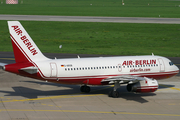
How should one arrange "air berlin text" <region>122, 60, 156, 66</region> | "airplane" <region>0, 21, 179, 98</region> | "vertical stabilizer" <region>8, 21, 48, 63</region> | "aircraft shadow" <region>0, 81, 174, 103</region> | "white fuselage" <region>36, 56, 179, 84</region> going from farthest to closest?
"air berlin text" <region>122, 60, 156, 66</region> → "aircraft shadow" <region>0, 81, 174, 103</region> → "white fuselage" <region>36, 56, 179, 84</region> → "airplane" <region>0, 21, 179, 98</region> → "vertical stabilizer" <region>8, 21, 48, 63</region>

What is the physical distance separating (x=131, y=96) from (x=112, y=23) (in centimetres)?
7204

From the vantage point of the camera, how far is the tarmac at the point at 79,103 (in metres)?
35.8

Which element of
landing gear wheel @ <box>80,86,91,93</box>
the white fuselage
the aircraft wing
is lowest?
landing gear wheel @ <box>80,86,91,93</box>

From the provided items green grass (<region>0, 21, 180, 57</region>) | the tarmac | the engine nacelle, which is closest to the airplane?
the engine nacelle

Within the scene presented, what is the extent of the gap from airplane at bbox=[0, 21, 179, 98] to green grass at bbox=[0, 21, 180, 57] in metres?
32.2

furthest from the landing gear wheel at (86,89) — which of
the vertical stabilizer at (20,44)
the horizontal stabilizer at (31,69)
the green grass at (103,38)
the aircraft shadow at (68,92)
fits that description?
the green grass at (103,38)

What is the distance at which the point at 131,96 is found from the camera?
147 ft

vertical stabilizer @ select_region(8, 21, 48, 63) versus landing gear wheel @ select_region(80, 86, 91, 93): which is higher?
vertical stabilizer @ select_region(8, 21, 48, 63)

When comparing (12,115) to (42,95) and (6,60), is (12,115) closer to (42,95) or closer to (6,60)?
(42,95)

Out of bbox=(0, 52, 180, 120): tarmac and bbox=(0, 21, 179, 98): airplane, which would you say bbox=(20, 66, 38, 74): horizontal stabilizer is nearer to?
bbox=(0, 21, 179, 98): airplane

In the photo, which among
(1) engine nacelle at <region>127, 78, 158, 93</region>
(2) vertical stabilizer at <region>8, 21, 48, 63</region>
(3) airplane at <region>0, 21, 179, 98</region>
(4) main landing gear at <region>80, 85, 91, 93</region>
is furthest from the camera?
(4) main landing gear at <region>80, 85, 91, 93</region>

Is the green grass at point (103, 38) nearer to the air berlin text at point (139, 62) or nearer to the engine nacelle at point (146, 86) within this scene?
the air berlin text at point (139, 62)

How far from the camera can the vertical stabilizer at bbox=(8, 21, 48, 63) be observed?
133 feet

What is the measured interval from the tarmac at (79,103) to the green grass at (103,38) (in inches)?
1225
